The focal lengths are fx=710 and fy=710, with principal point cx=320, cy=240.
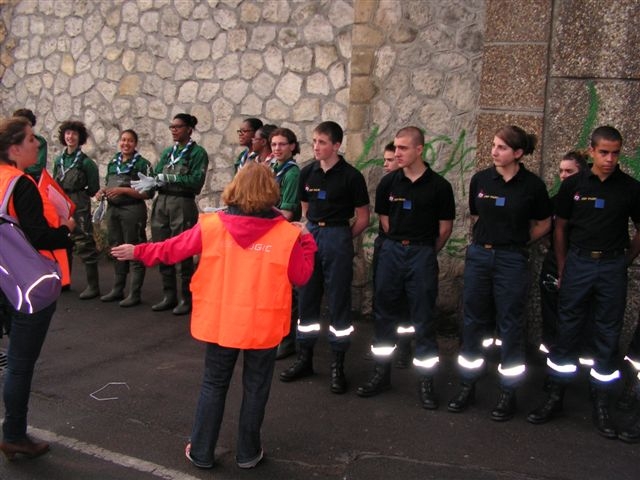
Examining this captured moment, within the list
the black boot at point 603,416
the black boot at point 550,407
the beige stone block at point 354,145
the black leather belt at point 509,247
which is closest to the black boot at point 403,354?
the black boot at point 550,407

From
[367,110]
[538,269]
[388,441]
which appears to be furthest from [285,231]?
[367,110]

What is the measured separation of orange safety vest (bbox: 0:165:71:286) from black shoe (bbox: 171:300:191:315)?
3.18 metres

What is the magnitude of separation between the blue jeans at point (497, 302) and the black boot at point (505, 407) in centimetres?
6

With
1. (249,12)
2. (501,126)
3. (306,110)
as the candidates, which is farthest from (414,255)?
(249,12)

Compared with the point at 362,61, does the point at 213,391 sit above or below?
below

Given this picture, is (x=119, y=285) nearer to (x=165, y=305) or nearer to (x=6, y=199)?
(x=165, y=305)

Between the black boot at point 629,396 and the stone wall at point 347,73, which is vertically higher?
the stone wall at point 347,73

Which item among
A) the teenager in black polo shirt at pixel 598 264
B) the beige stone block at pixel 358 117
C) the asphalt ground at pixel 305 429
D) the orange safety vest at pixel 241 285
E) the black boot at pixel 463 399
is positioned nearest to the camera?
the orange safety vest at pixel 241 285

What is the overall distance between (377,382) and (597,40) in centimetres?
324

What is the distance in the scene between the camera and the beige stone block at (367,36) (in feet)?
22.8

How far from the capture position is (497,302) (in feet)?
16.3

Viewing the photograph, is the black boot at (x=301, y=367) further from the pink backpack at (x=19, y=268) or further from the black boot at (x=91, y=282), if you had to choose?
the black boot at (x=91, y=282)

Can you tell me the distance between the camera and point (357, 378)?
572 cm

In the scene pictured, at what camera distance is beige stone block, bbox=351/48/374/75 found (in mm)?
7004
